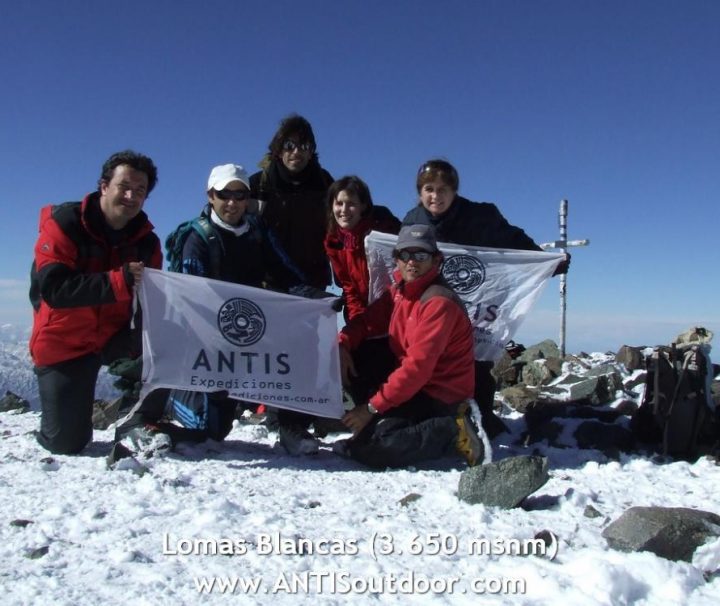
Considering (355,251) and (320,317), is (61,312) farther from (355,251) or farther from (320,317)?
(355,251)

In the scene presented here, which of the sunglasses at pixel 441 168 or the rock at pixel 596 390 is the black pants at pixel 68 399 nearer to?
the sunglasses at pixel 441 168

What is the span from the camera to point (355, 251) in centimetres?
642

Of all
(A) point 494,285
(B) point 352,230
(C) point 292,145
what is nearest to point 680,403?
(A) point 494,285

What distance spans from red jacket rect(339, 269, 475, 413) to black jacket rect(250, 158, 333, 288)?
122 centimetres

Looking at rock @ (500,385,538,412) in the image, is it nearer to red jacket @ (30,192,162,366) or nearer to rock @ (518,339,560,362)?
rock @ (518,339,560,362)

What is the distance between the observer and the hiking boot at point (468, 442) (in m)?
5.04

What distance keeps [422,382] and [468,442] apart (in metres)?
0.62

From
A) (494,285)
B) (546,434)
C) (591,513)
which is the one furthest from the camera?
(494,285)

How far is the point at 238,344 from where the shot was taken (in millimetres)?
5488

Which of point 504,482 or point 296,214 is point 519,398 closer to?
point 296,214

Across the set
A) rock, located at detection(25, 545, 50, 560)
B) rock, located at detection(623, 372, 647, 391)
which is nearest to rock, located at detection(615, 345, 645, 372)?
rock, located at detection(623, 372, 647, 391)

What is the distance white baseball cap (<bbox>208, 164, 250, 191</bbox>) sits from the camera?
566cm

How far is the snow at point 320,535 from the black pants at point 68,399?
0.25 m

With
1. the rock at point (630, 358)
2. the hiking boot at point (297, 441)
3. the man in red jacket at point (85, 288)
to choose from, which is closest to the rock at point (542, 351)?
the rock at point (630, 358)
